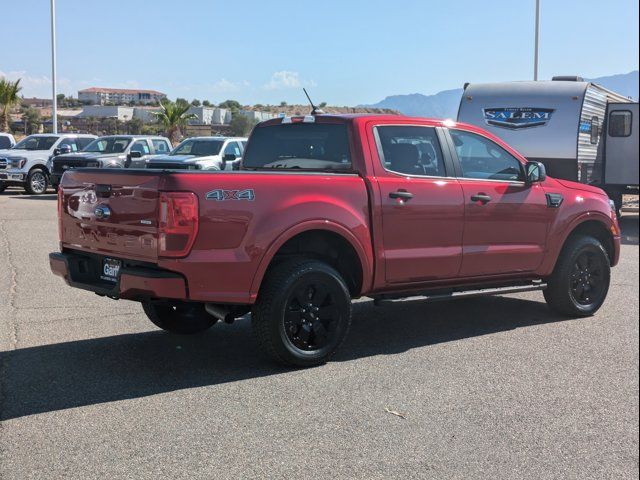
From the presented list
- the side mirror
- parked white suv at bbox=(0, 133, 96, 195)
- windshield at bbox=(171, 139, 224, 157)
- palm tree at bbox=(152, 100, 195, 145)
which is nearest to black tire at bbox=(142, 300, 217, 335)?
the side mirror

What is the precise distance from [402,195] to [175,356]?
2260mm

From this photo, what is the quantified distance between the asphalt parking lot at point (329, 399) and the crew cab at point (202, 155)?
10813 millimetres

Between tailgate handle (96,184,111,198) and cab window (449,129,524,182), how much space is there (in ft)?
10.1

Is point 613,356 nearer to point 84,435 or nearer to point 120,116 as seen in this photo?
point 84,435

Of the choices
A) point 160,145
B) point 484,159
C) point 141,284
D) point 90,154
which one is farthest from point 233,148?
point 141,284

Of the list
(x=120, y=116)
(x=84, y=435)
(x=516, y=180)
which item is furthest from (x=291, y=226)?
(x=120, y=116)

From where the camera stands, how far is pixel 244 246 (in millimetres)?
5145

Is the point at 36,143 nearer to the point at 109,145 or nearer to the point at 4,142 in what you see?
the point at 4,142

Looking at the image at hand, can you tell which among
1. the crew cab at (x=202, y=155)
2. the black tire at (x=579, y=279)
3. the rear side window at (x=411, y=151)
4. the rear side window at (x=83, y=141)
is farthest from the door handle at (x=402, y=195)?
the rear side window at (x=83, y=141)

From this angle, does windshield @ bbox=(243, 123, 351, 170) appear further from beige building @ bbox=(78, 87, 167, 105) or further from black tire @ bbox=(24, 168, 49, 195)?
beige building @ bbox=(78, 87, 167, 105)

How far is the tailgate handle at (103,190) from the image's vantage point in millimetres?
5336

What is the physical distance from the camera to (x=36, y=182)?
22.2 metres

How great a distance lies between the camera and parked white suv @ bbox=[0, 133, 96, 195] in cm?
2166

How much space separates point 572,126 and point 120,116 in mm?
60222
